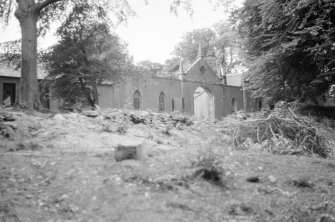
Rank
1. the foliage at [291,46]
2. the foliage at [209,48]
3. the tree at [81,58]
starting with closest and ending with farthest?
the foliage at [291,46], the tree at [81,58], the foliage at [209,48]

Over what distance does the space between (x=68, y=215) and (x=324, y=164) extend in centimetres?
434

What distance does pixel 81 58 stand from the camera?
16.2 metres

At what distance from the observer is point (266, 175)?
438cm

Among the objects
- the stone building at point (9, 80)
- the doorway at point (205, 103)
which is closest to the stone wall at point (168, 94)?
the doorway at point (205, 103)

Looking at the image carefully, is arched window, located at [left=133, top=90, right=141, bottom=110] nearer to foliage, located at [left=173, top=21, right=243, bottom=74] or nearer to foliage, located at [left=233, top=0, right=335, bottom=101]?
foliage, located at [left=233, top=0, right=335, bottom=101]

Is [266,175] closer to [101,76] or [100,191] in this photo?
[100,191]

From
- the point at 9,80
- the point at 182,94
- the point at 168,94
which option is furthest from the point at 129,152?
the point at 182,94

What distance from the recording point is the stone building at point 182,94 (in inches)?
951

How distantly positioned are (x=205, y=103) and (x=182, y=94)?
709cm

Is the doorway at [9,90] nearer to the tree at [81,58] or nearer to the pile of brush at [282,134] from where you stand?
the tree at [81,58]

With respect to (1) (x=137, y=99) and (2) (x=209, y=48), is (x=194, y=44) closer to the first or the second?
(2) (x=209, y=48)

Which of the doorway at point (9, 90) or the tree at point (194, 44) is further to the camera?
the tree at point (194, 44)

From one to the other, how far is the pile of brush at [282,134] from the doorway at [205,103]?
25.7 metres

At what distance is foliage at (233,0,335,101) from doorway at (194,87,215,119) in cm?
1632
